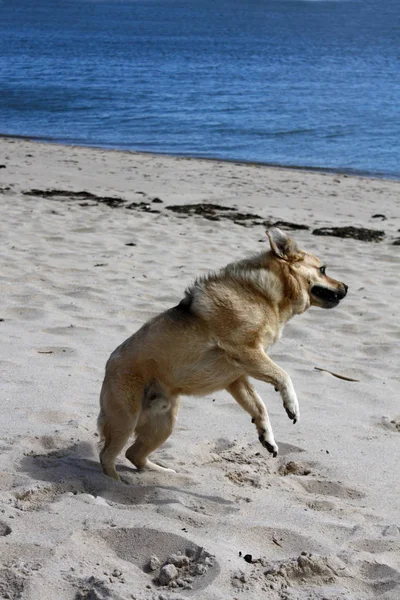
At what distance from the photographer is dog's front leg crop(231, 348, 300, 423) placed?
15.3ft

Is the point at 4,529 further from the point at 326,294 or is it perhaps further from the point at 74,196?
the point at 74,196

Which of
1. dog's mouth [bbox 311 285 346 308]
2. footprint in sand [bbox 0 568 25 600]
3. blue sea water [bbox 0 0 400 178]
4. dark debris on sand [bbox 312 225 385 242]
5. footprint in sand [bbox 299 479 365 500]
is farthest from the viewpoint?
blue sea water [bbox 0 0 400 178]

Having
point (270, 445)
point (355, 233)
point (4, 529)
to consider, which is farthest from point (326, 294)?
point (355, 233)

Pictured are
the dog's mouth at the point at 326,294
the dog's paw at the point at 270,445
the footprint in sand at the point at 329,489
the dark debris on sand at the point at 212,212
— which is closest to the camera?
the footprint in sand at the point at 329,489

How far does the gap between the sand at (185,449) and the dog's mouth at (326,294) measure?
0.82 m

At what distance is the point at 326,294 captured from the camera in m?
5.38

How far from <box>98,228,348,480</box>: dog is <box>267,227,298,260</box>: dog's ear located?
34 cm

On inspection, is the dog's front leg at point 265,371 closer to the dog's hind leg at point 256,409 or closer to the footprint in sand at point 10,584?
the dog's hind leg at point 256,409

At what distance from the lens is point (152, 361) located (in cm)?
468

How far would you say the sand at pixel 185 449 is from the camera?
339cm

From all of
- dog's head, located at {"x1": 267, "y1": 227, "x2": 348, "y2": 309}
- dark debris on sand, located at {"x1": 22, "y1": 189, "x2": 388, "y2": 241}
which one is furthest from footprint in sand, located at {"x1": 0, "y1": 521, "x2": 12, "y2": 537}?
dark debris on sand, located at {"x1": 22, "y1": 189, "x2": 388, "y2": 241}

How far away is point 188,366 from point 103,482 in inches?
31.2

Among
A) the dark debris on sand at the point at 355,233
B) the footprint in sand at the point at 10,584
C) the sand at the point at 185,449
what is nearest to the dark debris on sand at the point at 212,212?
the dark debris on sand at the point at 355,233

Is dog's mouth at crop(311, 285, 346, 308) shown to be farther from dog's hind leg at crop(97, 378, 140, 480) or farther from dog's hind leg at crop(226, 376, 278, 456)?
dog's hind leg at crop(97, 378, 140, 480)
